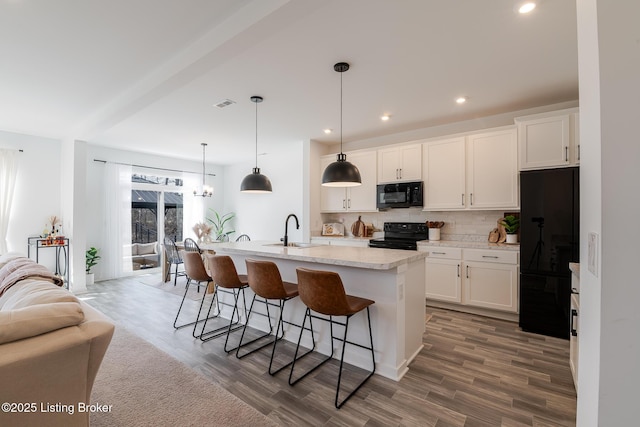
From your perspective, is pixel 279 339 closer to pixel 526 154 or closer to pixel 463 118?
pixel 526 154

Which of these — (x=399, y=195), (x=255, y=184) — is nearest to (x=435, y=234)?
(x=399, y=195)

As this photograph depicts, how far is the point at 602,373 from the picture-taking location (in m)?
0.80

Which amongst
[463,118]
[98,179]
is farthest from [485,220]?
[98,179]

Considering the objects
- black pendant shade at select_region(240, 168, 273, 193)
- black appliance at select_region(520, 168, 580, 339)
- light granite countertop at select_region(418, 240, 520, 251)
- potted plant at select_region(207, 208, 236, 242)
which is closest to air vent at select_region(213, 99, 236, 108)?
black pendant shade at select_region(240, 168, 273, 193)

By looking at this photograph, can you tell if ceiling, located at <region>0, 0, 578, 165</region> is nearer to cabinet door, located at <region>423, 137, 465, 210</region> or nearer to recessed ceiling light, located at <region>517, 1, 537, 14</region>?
recessed ceiling light, located at <region>517, 1, 537, 14</region>

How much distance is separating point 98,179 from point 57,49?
401 cm

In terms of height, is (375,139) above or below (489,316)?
above

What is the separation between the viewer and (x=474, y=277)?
12.0 ft

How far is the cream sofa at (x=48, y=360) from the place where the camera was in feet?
3.84

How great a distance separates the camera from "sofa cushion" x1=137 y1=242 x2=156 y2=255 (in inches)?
258

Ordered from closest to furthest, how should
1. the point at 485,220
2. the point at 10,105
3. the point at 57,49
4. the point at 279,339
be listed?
the point at 57,49
the point at 279,339
the point at 10,105
the point at 485,220

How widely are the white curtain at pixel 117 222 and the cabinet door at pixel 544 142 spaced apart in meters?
6.96

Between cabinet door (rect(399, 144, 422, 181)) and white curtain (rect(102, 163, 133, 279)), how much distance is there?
219 inches

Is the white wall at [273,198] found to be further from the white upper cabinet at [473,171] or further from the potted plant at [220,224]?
the white upper cabinet at [473,171]
